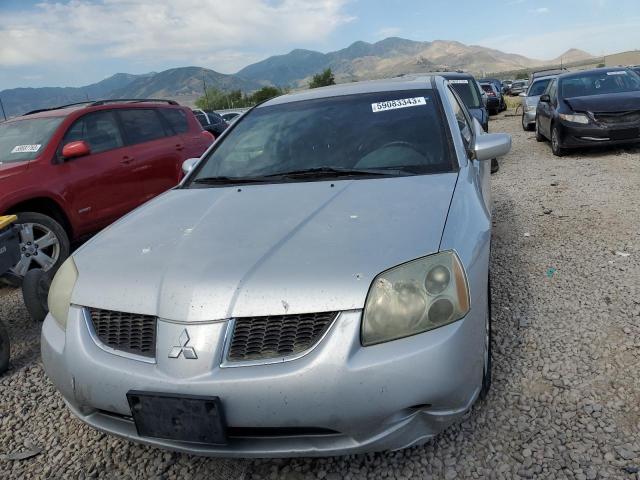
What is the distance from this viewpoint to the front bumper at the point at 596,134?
26.6 ft

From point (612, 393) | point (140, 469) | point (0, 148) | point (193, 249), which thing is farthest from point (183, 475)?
point (0, 148)

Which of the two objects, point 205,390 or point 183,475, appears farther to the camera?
point 183,475

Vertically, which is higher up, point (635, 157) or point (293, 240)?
point (293, 240)

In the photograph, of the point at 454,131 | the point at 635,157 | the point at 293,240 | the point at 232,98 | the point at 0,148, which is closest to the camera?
the point at 293,240

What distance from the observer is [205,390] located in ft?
5.36

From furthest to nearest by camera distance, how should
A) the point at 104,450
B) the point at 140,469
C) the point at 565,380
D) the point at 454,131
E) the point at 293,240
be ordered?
1. the point at 454,131
2. the point at 565,380
3. the point at 104,450
4. the point at 140,469
5. the point at 293,240

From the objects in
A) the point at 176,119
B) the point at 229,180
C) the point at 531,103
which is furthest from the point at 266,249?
the point at 531,103

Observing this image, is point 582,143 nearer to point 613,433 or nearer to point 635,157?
point 635,157

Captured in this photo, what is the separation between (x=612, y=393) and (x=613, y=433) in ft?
1.00

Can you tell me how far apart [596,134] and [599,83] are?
5.53 ft

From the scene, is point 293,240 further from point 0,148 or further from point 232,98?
point 232,98

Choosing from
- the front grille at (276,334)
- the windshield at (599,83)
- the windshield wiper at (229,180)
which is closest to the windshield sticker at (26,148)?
the windshield wiper at (229,180)

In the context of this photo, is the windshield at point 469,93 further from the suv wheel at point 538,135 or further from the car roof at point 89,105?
the car roof at point 89,105

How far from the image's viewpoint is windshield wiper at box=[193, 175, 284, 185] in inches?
111
